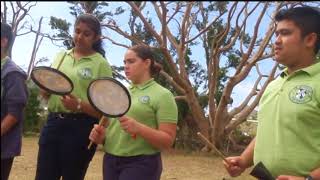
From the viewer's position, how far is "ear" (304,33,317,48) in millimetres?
2414

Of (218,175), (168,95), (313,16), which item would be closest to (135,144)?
(168,95)

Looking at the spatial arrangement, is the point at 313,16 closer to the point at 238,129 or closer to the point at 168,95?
the point at 168,95

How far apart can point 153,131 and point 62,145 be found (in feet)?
2.17

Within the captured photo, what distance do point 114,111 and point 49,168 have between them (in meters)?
1.07

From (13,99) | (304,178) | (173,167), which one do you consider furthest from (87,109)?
(173,167)

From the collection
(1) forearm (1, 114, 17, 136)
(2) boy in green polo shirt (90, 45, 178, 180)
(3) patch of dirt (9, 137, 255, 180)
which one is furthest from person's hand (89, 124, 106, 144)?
(3) patch of dirt (9, 137, 255, 180)

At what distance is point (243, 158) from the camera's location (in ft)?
8.89

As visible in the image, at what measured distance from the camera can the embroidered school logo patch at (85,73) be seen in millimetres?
3098

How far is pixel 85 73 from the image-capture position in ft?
10.2

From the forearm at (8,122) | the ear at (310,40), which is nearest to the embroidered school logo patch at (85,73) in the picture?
the forearm at (8,122)

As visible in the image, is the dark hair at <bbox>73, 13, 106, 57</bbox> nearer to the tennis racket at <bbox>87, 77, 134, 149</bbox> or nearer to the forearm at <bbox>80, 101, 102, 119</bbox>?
the forearm at <bbox>80, 101, 102, 119</bbox>

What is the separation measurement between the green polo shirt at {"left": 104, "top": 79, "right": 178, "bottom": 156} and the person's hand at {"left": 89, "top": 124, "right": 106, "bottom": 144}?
12 centimetres

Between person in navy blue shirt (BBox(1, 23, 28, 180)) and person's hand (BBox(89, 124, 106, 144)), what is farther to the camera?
person's hand (BBox(89, 124, 106, 144))

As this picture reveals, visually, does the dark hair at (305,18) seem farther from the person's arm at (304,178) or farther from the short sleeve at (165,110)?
the short sleeve at (165,110)
